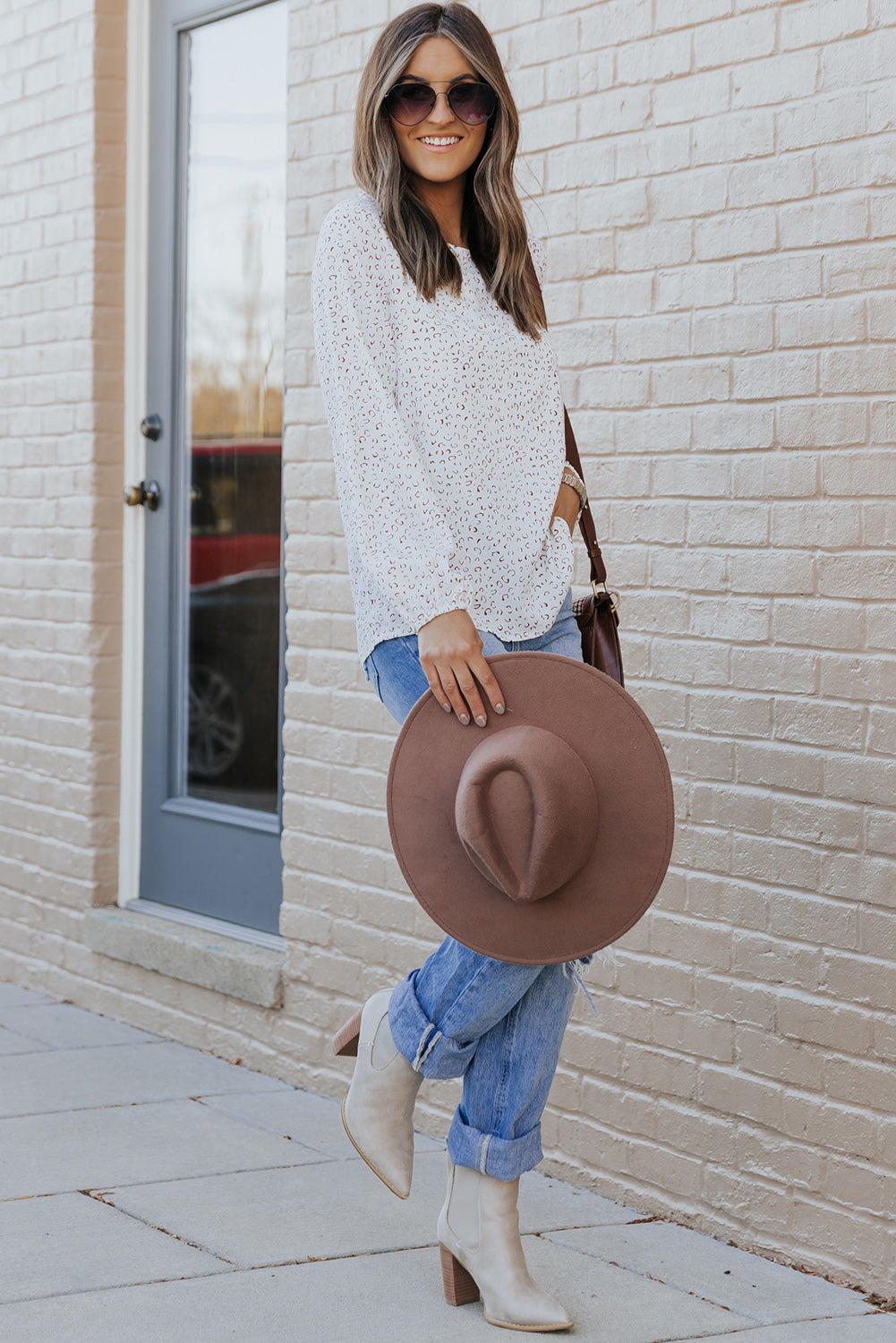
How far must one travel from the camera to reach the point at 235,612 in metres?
4.31

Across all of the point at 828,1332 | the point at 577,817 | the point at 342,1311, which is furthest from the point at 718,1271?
the point at 577,817

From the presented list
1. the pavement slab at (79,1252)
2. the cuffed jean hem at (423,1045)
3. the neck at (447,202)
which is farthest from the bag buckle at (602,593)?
the pavement slab at (79,1252)

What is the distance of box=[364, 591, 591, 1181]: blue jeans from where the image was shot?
7.77 ft

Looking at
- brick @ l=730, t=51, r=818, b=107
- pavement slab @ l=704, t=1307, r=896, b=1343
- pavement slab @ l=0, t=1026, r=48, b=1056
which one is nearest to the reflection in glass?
pavement slab @ l=0, t=1026, r=48, b=1056

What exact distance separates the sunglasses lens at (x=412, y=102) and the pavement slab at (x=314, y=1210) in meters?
1.85

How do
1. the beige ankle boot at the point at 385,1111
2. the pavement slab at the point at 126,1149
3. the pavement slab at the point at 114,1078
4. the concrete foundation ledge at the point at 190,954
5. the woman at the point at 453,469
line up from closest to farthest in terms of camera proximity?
the woman at the point at 453,469
the beige ankle boot at the point at 385,1111
the pavement slab at the point at 126,1149
the pavement slab at the point at 114,1078
the concrete foundation ledge at the point at 190,954

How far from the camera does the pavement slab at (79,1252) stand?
8.32ft

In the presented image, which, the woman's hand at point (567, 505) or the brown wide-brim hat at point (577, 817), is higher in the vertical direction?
the woman's hand at point (567, 505)

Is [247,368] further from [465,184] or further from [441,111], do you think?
→ [441,111]

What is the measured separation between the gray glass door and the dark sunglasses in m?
1.83

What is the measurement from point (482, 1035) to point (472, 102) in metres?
1.41

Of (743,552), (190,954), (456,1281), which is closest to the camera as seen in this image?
(456,1281)

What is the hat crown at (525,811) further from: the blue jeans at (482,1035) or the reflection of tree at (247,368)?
the reflection of tree at (247,368)

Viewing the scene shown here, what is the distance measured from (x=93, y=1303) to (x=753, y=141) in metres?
2.21
